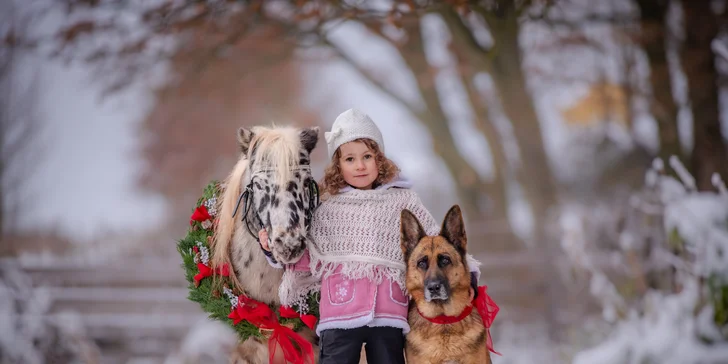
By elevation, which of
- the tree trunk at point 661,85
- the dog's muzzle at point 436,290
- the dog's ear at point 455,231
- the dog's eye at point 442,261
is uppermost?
the tree trunk at point 661,85

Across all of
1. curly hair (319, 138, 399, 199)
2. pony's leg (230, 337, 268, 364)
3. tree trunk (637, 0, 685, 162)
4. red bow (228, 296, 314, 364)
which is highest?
tree trunk (637, 0, 685, 162)

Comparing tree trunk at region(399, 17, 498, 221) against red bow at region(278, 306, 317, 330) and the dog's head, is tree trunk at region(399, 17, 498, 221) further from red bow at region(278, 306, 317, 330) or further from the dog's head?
red bow at region(278, 306, 317, 330)

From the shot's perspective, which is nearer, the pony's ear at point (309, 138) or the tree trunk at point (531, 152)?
→ the pony's ear at point (309, 138)

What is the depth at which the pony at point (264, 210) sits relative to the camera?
2936 mm

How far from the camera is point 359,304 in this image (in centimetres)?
302

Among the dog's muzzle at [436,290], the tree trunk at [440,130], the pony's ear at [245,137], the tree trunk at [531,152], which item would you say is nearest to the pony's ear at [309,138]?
the pony's ear at [245,137]

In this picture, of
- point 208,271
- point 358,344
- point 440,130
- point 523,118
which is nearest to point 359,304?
point 358,344

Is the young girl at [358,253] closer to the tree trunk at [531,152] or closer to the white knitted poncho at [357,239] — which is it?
the white knitted poncho at [357,239]

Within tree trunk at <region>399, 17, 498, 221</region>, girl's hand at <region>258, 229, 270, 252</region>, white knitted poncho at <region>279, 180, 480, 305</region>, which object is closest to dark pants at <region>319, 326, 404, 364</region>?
white knitted poncho at <region>279, 180, 480, 305</region>

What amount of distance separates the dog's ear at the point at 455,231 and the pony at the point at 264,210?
67cm

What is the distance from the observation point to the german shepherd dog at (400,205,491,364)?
2.88 m

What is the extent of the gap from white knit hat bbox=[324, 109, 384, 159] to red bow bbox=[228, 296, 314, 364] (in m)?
0.90

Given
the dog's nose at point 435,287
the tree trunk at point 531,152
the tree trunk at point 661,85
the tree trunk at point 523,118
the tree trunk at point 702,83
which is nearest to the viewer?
the dog's nose at point 435,287

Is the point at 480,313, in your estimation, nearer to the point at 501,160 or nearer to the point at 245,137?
the point at 245,137
